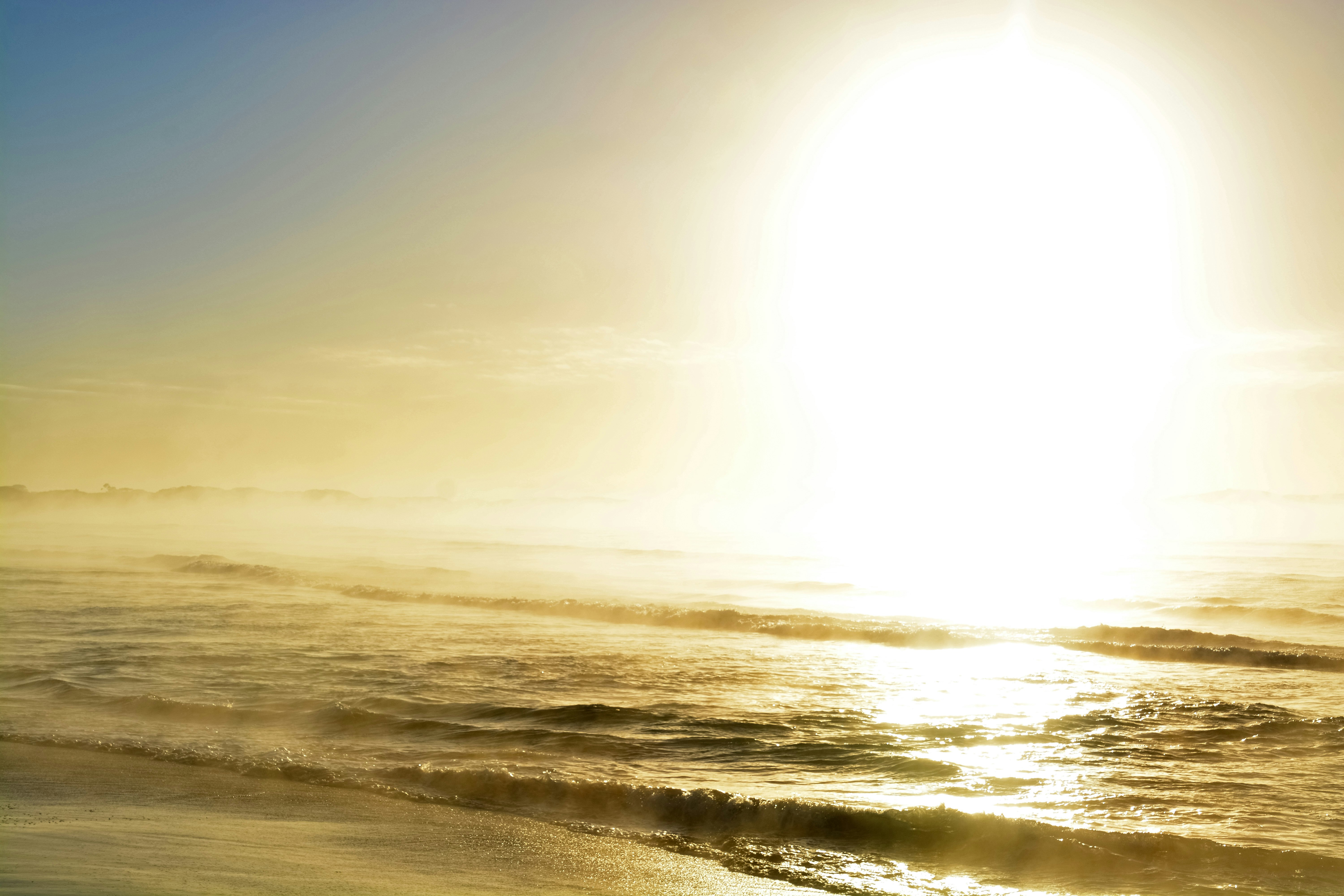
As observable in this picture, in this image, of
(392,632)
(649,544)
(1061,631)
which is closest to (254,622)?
(392,632)

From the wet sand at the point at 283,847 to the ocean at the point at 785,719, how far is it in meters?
0.43

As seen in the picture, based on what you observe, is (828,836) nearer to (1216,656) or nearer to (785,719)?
(785,719)

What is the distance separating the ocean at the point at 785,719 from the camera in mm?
8453

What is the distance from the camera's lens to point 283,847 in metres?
8.00

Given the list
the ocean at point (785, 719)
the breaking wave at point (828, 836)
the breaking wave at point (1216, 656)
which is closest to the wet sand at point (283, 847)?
the breaking wave at point (828, 836)

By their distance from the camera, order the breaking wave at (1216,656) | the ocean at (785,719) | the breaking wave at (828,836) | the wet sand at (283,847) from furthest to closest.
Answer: the breaking wave at (1216,656), the ocean at (785,719), the breaking wave at (828,836), the wet sand at (283,847)

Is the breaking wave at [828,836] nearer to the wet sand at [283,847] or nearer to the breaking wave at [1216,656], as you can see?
the wet sand at [283,847]

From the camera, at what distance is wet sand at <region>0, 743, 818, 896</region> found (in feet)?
23.0

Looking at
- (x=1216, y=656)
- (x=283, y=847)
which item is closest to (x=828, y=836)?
(x=283, y=847)

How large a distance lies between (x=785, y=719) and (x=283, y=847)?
771 cm

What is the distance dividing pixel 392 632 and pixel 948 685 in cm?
1364

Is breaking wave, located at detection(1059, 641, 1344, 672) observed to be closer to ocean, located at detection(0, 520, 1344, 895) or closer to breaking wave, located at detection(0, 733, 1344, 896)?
ocean, located at detection(0, 520, 1344, 895)

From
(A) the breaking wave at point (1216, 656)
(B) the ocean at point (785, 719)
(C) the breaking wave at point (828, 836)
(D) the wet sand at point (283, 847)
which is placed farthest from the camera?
(A) the breaking wave at point (1216, 656)

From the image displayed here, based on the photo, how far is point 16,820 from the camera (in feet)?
27.6
